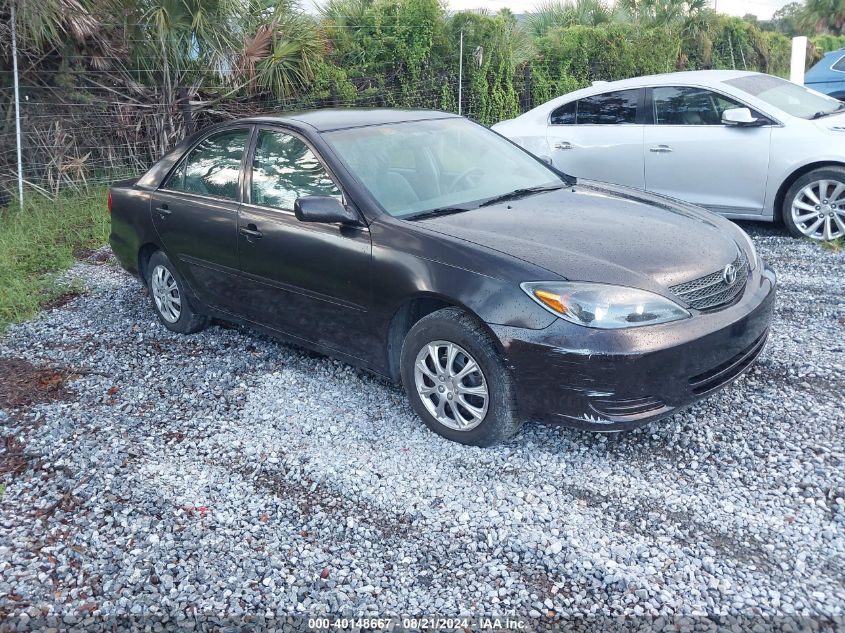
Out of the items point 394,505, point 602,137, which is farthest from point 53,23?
point 394,505

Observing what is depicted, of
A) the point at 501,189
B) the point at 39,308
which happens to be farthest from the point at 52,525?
the point at 39,308

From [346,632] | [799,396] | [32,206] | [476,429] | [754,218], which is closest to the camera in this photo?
[346,632]

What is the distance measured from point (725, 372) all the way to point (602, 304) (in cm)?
79

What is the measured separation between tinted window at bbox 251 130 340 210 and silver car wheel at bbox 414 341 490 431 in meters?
1.10

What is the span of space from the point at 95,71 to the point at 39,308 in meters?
4.06

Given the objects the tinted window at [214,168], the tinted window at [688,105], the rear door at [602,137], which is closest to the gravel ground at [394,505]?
the tinted window at [214,168]

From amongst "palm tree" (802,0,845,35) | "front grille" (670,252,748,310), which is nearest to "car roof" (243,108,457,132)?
"front grille" (670,252,748,310)

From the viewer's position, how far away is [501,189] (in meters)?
4.73

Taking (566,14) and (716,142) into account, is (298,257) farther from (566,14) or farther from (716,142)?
(566,14)

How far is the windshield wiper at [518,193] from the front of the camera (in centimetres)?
453

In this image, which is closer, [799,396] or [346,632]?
[346,632]

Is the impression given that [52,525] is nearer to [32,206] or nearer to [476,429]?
[476,429]

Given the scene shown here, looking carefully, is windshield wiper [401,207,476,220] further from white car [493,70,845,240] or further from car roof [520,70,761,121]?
car roof [520,70,761,121]

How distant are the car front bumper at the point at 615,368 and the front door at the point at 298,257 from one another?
0.99 meters
